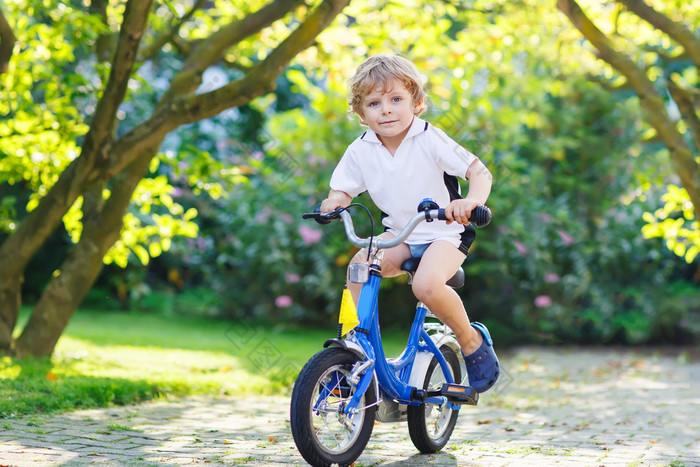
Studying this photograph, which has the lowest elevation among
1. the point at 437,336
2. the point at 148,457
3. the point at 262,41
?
the point at 148,457

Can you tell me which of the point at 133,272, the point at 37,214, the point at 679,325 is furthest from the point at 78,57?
the point at 679,325

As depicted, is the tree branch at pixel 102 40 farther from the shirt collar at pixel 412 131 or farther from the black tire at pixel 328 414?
the black tire at pixel 328 414

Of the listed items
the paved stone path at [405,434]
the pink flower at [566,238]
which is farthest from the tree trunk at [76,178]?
the pink flower at [566,238]

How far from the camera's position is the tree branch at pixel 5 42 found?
20.1 ft

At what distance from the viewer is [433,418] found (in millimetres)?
4074

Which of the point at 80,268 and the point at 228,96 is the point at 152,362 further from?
the point at 228,96

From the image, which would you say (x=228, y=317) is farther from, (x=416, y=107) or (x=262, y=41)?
(x=416, y=107)

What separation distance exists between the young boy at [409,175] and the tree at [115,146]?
6.50ft

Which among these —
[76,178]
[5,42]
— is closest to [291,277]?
[76,178]

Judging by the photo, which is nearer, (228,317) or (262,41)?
(262,41)

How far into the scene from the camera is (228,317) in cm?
1197

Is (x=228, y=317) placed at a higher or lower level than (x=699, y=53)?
lower

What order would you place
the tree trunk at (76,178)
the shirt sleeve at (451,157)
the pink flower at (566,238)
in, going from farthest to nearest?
the pink flower at (566,238)
the tree trunk at (76,178)
the shirt sleeve at (451,157)

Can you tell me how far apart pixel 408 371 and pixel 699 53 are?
420 cm
